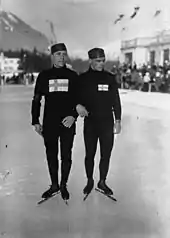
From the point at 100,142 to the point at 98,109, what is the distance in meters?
0.17

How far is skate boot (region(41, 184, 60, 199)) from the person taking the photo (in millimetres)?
2225

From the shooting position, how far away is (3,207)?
2189 millimetres

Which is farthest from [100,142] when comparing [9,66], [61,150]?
[9,66]

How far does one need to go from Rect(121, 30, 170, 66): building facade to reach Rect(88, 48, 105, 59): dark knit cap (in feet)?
0.43

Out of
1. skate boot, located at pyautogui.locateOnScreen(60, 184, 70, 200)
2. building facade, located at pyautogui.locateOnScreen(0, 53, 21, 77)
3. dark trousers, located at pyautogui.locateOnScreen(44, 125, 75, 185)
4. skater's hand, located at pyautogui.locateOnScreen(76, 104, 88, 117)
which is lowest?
skate boot, located at pyautogui.locateOnScreen(60, 184, 70, 200)

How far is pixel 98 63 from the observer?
2.10m

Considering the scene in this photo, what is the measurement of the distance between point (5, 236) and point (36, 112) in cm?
58

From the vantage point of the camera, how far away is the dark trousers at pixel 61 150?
214 centimetres

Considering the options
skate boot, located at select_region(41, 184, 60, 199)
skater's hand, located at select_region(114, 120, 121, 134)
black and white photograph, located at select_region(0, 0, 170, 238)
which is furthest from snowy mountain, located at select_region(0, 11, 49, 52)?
skate boot, located at select_region(41, 184, 60, 199)

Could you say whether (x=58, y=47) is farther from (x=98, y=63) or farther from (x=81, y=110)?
(x=81, y=110)

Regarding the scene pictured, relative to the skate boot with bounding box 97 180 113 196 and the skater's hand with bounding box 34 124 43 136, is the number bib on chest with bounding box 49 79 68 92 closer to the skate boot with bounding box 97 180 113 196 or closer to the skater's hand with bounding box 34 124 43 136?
the skater's hand with bounding box 34 124 43 136

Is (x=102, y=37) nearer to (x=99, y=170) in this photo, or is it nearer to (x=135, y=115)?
(x=135, y=115)

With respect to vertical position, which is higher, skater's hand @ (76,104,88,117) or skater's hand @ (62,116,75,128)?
skater's hand @ (76,104,88,117)

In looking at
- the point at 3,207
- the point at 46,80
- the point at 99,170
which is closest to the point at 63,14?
the point at 46,80
